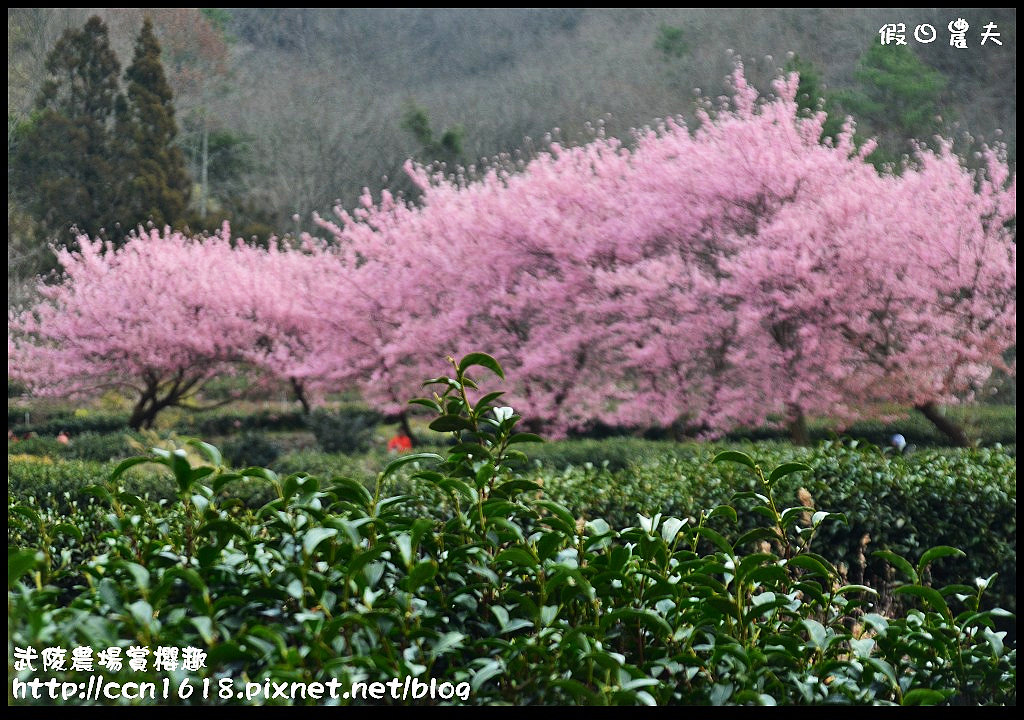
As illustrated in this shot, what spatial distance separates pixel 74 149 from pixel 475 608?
19620 mm

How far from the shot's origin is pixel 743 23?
76.7ft

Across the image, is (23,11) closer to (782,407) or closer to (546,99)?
(546,99)

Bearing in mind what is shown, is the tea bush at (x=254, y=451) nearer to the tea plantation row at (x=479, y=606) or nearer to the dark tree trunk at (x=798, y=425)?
the dark tree trunk at (x=798, y=425)

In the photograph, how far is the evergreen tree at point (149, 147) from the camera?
18.1m

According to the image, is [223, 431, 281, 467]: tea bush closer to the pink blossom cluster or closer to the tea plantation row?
the pink blossom cluster

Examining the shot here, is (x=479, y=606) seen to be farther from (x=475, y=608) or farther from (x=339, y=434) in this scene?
(x=339, y=434)

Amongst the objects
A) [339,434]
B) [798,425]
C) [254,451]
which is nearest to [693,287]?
[798,425]

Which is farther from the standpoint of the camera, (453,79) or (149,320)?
(453,79)

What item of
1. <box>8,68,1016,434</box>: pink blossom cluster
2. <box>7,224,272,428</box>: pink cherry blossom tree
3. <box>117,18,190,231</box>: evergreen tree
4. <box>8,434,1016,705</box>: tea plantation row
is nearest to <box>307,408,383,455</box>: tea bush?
<box>8,68,1016,434</box>: pink blossom cluster

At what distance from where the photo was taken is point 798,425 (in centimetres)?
934

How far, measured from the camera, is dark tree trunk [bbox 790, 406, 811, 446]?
9172 mm

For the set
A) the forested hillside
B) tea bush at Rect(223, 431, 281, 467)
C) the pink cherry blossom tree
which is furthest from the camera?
the forested hillside

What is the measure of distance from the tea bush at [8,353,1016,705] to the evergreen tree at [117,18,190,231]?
17793 mm

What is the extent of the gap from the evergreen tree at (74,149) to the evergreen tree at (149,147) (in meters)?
0.38
